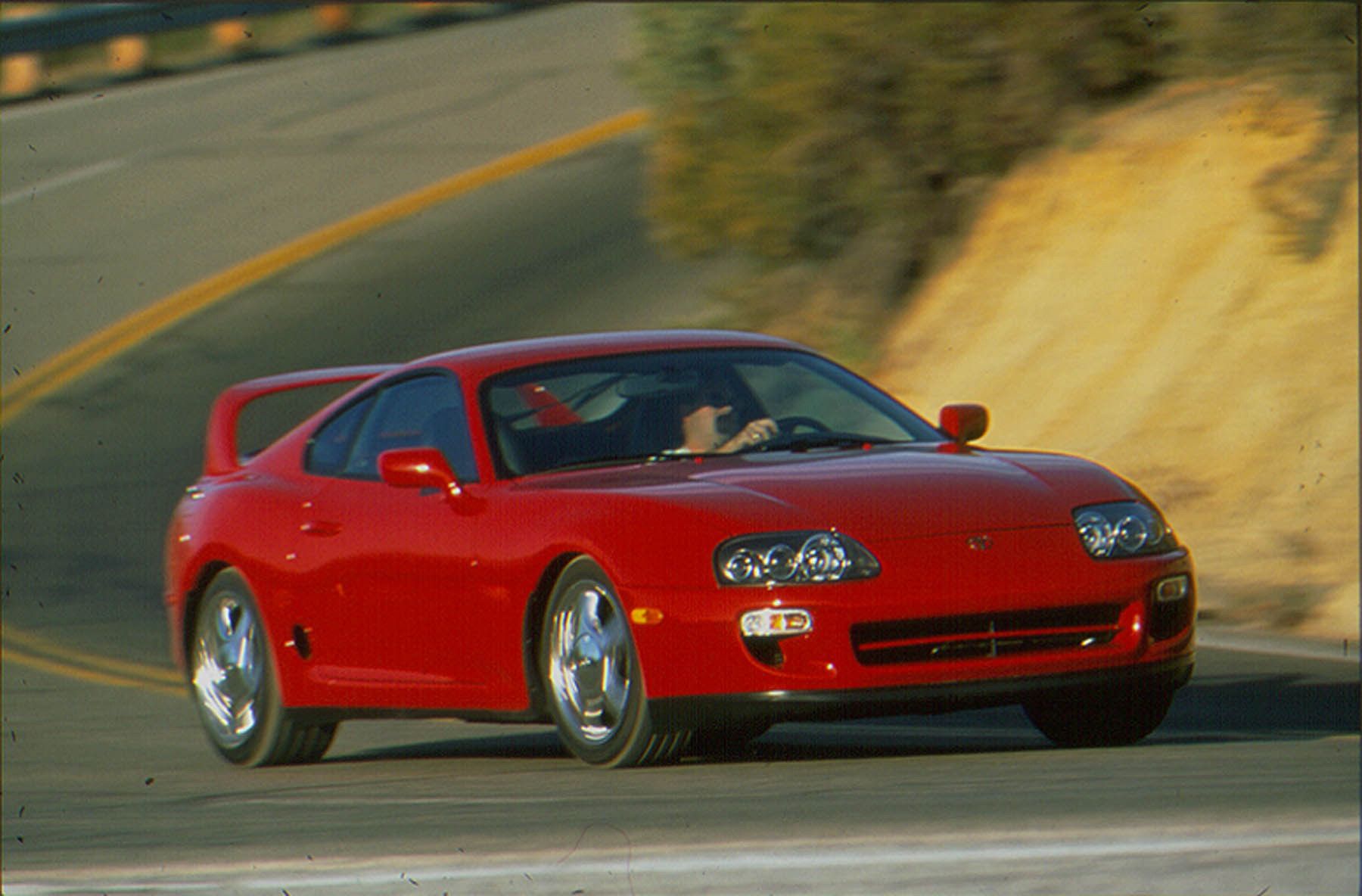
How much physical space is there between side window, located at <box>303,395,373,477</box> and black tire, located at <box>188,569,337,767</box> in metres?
0.51

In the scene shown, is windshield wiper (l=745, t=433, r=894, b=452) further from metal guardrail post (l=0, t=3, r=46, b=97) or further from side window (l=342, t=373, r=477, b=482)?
metal guardrail post (l=0, t=3, r=46, b=97)

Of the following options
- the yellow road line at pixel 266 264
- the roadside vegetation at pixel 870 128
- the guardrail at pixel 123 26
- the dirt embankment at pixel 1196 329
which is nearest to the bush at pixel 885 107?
the roadside vegetation at pixel 870 128

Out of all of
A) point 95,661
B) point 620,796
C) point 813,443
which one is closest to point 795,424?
point 813,443

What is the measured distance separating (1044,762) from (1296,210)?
817 cm

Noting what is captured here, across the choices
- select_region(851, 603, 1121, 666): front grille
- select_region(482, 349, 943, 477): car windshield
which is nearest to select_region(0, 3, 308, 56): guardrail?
select_region(482, 349, 943, 477): car windshield

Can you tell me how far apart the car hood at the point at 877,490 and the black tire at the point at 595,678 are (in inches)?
12.3

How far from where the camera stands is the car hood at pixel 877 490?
294 inches

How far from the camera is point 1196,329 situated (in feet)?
50.8

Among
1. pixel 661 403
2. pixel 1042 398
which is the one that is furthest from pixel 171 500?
pixel 661 403

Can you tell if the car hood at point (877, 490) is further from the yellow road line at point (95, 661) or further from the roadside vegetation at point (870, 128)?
the roadside vegetation at point (870, 128)

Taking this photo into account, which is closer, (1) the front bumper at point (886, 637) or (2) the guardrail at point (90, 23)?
(1) the front bumper at point (886, 637)

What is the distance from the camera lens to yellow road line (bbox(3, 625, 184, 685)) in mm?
13094

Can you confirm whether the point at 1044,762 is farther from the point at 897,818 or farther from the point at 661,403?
the point at 661,403

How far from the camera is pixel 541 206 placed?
26516 millimetres
